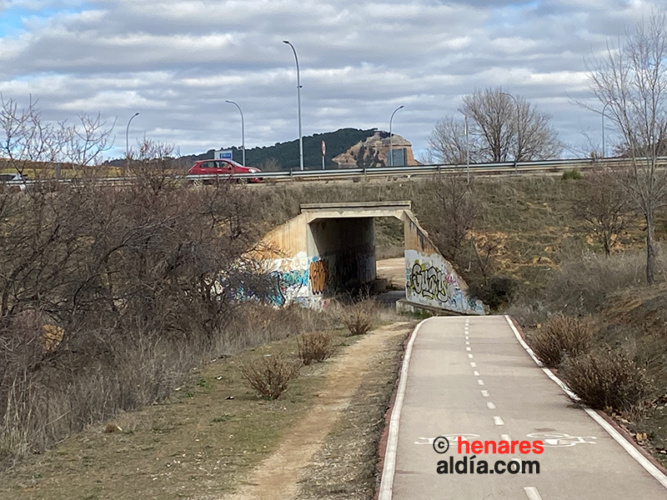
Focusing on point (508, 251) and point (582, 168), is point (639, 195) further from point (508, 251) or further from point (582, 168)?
point (582, 168)

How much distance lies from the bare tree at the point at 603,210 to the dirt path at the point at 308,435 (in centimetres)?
2000

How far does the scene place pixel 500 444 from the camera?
9680 mm

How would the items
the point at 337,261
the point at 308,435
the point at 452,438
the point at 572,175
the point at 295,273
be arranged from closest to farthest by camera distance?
the point at 452,438 → the point at 308,435 → the point at 295,273 → the point at 572,175 → the point at 337,261

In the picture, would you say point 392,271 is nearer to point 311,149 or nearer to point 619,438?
point 619,438

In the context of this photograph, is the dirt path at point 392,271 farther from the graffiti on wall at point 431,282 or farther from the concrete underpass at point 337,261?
the graffiti on wall at point 431,282

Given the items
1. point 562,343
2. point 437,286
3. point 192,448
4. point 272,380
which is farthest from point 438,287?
point 192,448

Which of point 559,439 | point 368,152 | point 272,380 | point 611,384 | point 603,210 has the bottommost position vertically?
point 272,380

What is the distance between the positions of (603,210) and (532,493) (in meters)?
31.3

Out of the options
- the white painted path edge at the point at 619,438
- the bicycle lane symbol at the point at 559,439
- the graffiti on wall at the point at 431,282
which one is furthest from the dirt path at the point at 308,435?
the graffiti on wall at the point at 431,282

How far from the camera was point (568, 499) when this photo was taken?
7.36 meters

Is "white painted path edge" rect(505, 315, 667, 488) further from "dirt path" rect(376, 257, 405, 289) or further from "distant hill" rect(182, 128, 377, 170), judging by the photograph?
"distant hill" rect(182, 128, 377, 170)

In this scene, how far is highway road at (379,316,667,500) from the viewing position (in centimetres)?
779

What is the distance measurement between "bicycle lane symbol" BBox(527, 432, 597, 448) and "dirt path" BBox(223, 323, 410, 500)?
287 cm

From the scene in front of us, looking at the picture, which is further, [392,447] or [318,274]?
[318,274]
